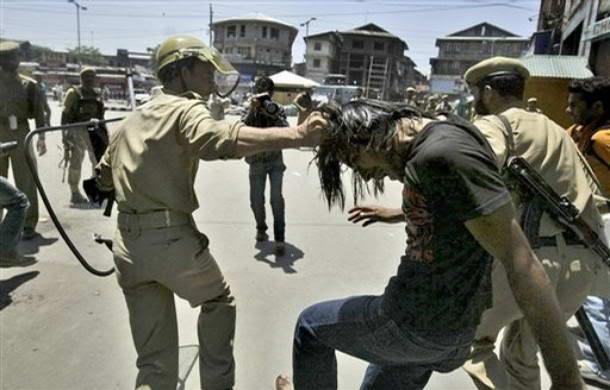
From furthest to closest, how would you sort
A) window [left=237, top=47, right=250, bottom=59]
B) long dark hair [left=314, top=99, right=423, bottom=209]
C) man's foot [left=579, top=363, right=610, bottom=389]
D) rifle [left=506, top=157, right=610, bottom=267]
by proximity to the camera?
window [left=237, top=47, right=250, bottom=59], man's foot [left=579, top=363, right=610, bottom=389], rifle [left=506, top=157, right=610, bottom=267], long dark hair [left=314, top=99, right=423, bottom=209]

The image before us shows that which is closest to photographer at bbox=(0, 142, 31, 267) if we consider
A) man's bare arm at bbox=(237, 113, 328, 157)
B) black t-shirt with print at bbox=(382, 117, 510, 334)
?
man's bare arm at bbox=(237, 113, 328, 157)

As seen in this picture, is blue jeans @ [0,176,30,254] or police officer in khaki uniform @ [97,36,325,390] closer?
police officer in khaki uniform @ [97,36,325,390]

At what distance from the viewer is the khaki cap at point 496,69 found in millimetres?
2268

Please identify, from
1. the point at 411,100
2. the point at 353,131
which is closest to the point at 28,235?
the point at 411,100

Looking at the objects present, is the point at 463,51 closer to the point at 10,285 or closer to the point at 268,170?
the point at 268,170

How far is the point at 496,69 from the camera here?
2.29 m

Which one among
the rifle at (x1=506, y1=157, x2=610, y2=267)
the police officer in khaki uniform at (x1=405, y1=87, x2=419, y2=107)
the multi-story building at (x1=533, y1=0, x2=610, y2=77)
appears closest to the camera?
the police officer in khaki uniform at (x1=405, y1=87, x2=419, y2=107)

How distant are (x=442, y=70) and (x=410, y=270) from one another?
6641cm

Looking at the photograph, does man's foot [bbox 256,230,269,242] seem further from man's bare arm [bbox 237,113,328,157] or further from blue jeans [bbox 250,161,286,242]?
man's bare arm [bbox 237,113,328,157]

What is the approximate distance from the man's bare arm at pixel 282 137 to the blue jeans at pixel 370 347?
58cm

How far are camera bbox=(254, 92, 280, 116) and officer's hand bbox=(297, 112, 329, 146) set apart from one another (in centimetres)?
275

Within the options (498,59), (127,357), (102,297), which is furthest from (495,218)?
(102,297)

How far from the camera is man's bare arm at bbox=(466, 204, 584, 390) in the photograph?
1.16 m

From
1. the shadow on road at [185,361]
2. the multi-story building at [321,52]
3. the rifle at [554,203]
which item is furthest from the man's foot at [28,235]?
the multi-story building at [321,52]
